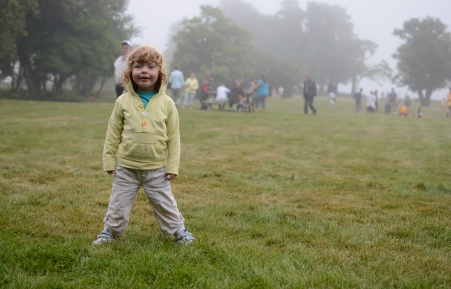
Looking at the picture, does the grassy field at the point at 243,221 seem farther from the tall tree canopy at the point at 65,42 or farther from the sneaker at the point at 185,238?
the tall tree canopy at the point at 65,42

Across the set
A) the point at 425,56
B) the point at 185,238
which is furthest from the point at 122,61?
the point at 425,56

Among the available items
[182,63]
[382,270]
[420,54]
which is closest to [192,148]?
[382,270]

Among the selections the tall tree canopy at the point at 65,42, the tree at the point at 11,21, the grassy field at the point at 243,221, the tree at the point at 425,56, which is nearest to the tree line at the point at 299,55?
the tree at the point at 425,56

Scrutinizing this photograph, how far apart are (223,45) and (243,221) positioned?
5339 cm

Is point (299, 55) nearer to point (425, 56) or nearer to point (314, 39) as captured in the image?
point (314, 39)

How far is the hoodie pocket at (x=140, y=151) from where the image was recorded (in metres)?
3.56

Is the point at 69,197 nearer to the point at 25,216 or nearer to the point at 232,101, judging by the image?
the point at 25,216

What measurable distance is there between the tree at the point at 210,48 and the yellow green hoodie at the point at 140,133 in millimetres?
50061

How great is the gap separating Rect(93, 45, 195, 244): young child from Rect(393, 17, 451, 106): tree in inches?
2256

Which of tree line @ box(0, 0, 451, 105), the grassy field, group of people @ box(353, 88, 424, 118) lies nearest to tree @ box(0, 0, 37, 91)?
tree line @ box(0, 0, 451, 105)

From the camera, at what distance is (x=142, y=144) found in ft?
11.7

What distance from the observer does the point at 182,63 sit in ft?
179

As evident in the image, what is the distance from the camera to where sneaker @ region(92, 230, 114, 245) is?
355 cm

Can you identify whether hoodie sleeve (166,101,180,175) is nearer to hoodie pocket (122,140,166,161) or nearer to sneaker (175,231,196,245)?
hoodie pocket (122,140,166,161)
